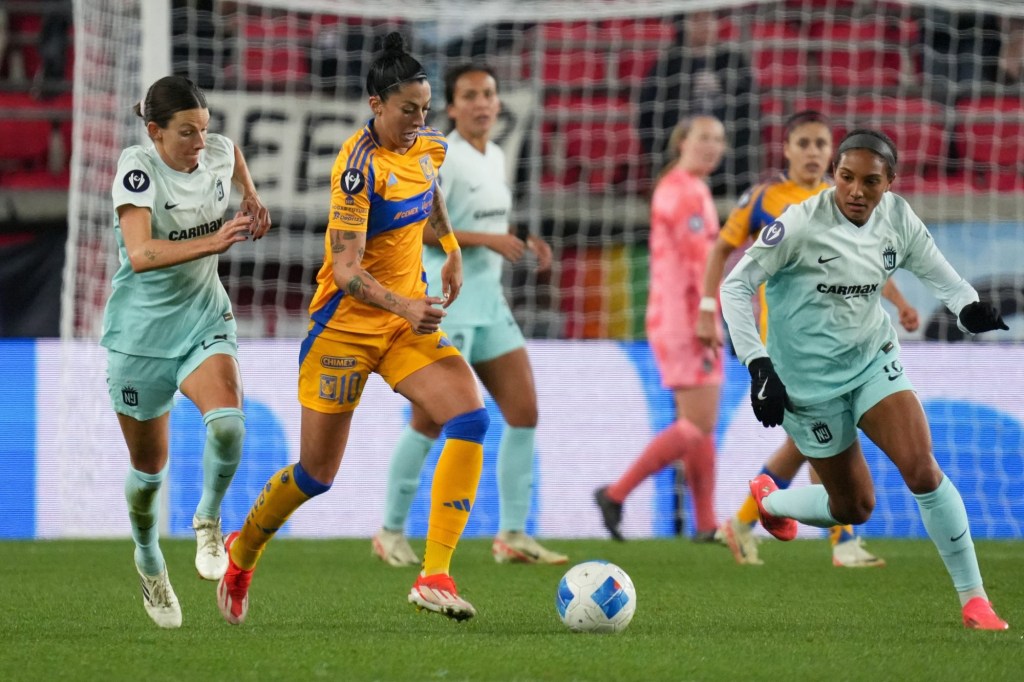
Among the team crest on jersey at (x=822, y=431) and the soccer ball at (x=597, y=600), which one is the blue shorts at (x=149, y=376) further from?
the team crest on jersey at (x=822, y=431)

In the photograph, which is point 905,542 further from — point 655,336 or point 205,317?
point 205,317

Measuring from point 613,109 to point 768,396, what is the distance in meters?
7.17

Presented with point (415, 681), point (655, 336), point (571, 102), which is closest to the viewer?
point (415, 681)

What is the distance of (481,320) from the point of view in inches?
283

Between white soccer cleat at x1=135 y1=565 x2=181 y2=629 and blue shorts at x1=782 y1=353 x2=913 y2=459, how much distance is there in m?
2.19

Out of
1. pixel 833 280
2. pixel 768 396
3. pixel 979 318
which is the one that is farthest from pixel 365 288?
pixel 979 318

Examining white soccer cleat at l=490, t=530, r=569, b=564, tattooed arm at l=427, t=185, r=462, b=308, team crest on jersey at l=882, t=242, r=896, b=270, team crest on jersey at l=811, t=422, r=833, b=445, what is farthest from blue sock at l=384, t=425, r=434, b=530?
team crest on jersey at l=882, t=242, r=896, b=270

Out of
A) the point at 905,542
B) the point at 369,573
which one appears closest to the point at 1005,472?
the point at 905,542

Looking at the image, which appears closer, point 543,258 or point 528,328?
point 543,258

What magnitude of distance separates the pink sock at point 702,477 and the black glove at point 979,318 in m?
3.11

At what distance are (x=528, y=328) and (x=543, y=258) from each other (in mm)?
3778

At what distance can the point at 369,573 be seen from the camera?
7.00 m

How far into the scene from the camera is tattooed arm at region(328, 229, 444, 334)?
4.93 meters

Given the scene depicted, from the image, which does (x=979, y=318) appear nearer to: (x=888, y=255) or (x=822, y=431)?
(x=888, y=255)
